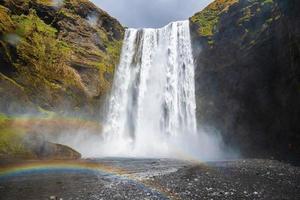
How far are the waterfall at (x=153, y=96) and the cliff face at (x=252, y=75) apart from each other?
7.67 feet

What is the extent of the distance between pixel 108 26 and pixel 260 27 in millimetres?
25805

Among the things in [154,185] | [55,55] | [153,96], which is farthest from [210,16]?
[154,185]

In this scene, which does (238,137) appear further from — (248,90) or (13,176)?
(13,176)

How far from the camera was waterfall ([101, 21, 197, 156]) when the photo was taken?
4097 centimetres

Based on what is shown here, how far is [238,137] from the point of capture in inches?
1332

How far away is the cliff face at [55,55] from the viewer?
3322 cm

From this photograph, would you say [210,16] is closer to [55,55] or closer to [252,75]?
[252,75]

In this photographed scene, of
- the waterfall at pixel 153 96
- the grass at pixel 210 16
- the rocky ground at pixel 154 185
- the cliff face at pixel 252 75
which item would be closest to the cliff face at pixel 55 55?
the waterfall at pixel 153 96

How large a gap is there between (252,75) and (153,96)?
621 inches

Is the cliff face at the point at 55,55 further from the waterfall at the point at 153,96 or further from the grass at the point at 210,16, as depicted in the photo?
the grass at the point at 210,16

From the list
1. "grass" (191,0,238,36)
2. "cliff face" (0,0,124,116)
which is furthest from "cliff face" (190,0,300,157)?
"cliff face" (0,0,124,116)

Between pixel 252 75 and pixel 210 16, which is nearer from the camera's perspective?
pixel 252 75

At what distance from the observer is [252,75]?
32.9 m

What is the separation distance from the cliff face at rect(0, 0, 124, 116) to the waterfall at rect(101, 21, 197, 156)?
120 inches
